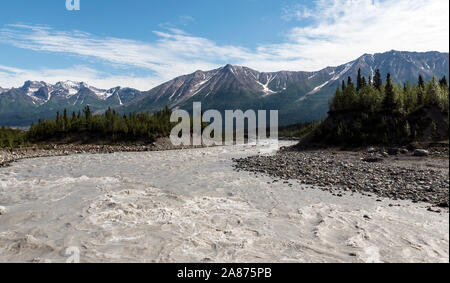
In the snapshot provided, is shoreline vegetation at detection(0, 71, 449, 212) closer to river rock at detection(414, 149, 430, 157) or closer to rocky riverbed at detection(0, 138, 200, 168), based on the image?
river rock at detection(414, 149, 430, 157)

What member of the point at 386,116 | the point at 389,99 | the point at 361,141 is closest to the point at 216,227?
the point at 361,141

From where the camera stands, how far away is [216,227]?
12148 mm

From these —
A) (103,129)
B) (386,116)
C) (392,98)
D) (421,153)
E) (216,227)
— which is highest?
(392,98)

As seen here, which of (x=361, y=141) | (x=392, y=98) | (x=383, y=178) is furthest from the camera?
(x=392, y=98)

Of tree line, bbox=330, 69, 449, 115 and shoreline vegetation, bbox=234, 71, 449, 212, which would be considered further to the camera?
tree line, bbox=330, 69, 449, 115

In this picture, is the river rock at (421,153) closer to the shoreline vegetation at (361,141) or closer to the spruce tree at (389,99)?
the shoreline vegetation at (361,141)

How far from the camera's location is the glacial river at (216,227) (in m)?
9.27

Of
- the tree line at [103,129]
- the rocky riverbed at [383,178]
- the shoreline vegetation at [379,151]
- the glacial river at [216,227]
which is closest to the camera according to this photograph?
the glacial river at [216,227]

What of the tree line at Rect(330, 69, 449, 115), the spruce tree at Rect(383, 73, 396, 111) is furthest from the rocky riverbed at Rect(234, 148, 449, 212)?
the spruce tree at Rect(383, 73, 396, 111)

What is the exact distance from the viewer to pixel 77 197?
1858 cm

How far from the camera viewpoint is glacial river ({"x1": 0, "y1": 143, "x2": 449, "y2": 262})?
9266mm

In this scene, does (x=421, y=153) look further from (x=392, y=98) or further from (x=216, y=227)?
(x=216, y=227)

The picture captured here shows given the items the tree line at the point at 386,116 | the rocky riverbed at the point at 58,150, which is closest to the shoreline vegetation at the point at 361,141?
the tree line at the point at 386,116

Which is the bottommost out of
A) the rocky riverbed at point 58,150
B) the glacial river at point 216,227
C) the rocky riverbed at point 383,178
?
the rocky riverbed at point 58,150
